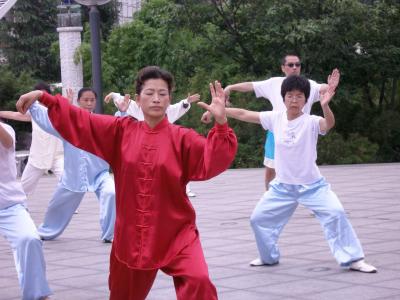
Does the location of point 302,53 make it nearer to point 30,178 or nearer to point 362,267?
point 30,178

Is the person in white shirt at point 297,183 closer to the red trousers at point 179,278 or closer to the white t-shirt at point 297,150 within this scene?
the white t-shirt at point 297,150

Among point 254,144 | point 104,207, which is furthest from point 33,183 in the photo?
point 254,144

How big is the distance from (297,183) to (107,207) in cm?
248

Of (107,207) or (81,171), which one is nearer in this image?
(107,207)

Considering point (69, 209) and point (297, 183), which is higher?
point (297, 183)

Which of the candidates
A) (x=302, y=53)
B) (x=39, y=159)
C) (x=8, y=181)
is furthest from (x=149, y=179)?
(x=302, y=53)

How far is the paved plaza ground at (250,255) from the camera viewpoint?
22.7ft

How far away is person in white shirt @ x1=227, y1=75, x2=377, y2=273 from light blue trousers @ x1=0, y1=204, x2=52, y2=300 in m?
2.07

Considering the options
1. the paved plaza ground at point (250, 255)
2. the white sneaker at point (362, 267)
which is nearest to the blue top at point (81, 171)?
the paved plaza ground at point (250, 255)

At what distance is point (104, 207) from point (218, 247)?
4.28ft

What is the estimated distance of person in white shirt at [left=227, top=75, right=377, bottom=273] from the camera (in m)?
7.53

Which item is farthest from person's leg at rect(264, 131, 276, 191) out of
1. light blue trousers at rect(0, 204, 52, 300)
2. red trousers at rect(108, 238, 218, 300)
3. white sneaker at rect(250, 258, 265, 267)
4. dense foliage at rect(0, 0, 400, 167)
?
dense foliage at rect(0, 0, 400, 167)

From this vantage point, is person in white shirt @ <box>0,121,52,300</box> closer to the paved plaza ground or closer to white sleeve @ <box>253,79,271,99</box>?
the paved plaza ground

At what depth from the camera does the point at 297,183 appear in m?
7.68
